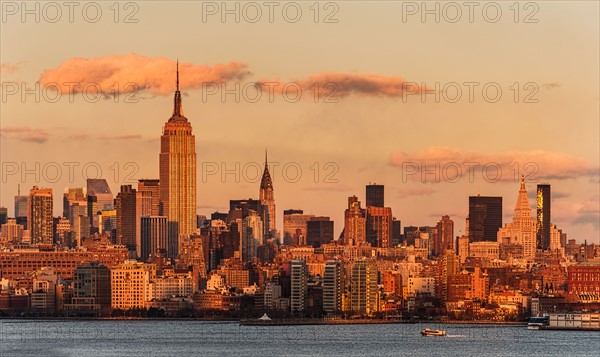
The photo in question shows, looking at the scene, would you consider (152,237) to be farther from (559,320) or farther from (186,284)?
(559,320)

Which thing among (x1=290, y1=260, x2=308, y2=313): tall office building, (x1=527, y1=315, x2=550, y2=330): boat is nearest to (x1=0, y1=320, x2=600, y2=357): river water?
(x1=527, y1=315, x2=550, y2=330): boat

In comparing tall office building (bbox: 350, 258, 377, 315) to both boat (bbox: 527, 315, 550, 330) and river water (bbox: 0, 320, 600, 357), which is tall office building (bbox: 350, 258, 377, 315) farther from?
boat (bbox: 527, 315, 550, 330)

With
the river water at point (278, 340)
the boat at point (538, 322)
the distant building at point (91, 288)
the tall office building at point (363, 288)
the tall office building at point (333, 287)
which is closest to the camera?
the river water at point (278, 340)

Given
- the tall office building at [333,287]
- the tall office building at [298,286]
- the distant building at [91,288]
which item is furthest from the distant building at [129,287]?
the tall office building at [333,287]

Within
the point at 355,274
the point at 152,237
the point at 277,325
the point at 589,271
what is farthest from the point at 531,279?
the point at 152,237

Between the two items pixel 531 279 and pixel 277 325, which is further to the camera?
pixel 531 279

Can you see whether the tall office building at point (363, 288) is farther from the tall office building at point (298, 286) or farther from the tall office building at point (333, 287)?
the tall office building at point (298, 286)
